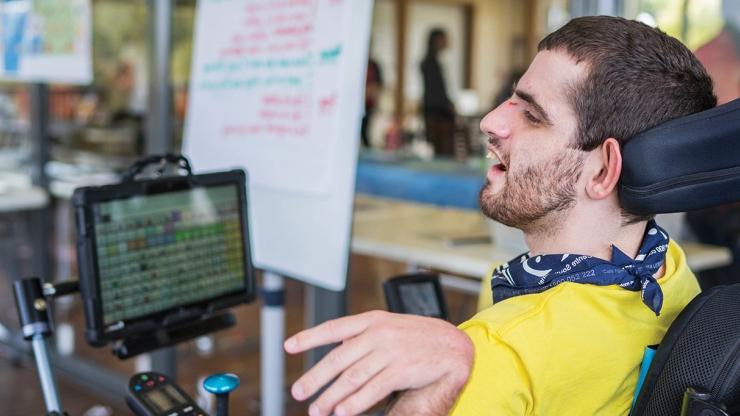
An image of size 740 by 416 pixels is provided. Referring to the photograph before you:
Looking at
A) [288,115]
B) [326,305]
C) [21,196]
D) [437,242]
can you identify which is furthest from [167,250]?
[21,196]

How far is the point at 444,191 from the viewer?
4.70 m

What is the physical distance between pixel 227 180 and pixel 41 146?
97.2 inches

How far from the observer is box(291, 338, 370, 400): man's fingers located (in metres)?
0.78

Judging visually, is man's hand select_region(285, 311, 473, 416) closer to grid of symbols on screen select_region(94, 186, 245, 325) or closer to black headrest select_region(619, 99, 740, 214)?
black headrest select_region(619, 99, 740, 214)

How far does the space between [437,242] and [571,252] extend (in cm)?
159

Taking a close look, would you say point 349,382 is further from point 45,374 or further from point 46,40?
point 46,40

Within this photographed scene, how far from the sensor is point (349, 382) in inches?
30.5

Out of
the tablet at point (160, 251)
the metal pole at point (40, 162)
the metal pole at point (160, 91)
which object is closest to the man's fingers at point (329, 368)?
the tablet at point (160, 251)

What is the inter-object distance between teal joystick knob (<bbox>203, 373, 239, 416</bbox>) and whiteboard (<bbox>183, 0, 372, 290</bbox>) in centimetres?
69

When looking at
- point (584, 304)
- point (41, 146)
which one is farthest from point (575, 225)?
point (41, 146)

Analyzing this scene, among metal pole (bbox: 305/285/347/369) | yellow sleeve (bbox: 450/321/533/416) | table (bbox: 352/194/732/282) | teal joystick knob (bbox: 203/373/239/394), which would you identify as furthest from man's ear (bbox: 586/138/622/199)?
metal pole (bbox: 305/285/347/369)

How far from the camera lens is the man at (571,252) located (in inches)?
33.9

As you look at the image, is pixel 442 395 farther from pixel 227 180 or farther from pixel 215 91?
pixel 215 91


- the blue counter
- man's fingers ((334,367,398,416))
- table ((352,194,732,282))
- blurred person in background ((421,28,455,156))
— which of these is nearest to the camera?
man's fingers ((334,367,398,416))
